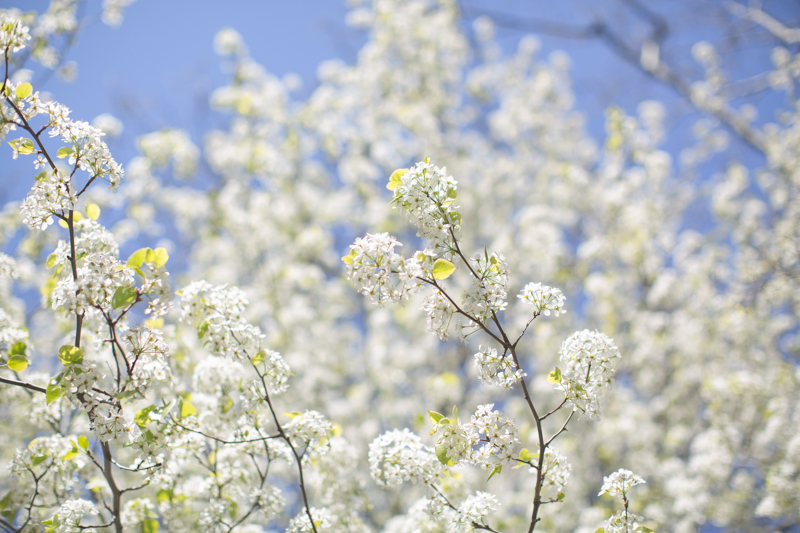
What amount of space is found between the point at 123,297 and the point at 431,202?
1.32 m

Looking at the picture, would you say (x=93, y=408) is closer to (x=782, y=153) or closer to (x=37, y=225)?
(x=37, y=225)

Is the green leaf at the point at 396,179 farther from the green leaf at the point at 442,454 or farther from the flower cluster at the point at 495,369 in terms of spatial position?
the green leaf at the point at 442,454

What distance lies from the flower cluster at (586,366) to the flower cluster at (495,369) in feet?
0.81

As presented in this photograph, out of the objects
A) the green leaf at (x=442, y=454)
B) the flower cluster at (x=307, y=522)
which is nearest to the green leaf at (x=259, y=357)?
the flower cluster at (x=307, y=522)

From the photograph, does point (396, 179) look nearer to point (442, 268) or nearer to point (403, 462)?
point (442, 268)

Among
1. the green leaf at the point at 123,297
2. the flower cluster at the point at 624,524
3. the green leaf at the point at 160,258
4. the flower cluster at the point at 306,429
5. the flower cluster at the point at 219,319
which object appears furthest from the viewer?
the flower cluster at the point at 306,429

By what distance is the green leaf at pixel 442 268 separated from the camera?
1762 mm

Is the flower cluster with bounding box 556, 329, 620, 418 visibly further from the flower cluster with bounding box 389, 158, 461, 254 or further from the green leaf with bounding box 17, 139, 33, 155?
the green leaf with bounding box 17, 139, 33, 155

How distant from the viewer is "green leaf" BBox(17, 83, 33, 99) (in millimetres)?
1861

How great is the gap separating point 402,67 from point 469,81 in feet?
6.64

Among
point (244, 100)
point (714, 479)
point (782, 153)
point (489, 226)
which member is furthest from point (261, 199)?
point (782, 153)

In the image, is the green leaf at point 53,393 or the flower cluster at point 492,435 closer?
the green leaf at point 53,393

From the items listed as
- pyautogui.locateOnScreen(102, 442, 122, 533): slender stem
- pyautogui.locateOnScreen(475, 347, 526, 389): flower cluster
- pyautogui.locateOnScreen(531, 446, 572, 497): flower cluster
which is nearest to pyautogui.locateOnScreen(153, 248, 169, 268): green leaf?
pyautogui.locateOnScreen(102, 442, 122, 533): slender stem

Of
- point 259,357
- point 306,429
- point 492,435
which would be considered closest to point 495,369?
point 492,435
